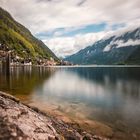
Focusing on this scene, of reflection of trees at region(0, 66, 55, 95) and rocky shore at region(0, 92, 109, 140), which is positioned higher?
rocky shore at region(0, 92, 109, 140)

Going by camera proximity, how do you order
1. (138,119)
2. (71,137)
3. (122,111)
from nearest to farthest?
(71,137)
(138,119)
(122,111)

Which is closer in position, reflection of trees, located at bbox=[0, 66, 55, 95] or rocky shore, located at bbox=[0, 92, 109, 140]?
rocky shore, located at bbox=[0, 92, 109, 140]

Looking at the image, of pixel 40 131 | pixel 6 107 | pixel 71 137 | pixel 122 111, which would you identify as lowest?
pixel 122 111

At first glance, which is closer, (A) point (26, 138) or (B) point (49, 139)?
(A) point (26, 138)

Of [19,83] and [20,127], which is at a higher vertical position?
[20,127]

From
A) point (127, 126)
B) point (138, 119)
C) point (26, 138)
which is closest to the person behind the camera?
point (26, 138)

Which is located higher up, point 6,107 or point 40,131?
point 6,107

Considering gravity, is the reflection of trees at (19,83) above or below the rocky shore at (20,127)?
below

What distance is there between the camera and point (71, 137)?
1939cm

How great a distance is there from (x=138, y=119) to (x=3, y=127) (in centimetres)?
2485

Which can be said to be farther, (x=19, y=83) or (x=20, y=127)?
(x=19, y=83)

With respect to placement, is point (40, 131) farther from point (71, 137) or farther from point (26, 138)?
point (71, 137)

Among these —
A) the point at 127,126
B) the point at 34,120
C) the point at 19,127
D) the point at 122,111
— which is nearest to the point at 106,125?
the point at 127,126

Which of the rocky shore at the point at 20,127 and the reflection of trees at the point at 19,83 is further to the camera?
the reflection of trees at the point at 19,83
